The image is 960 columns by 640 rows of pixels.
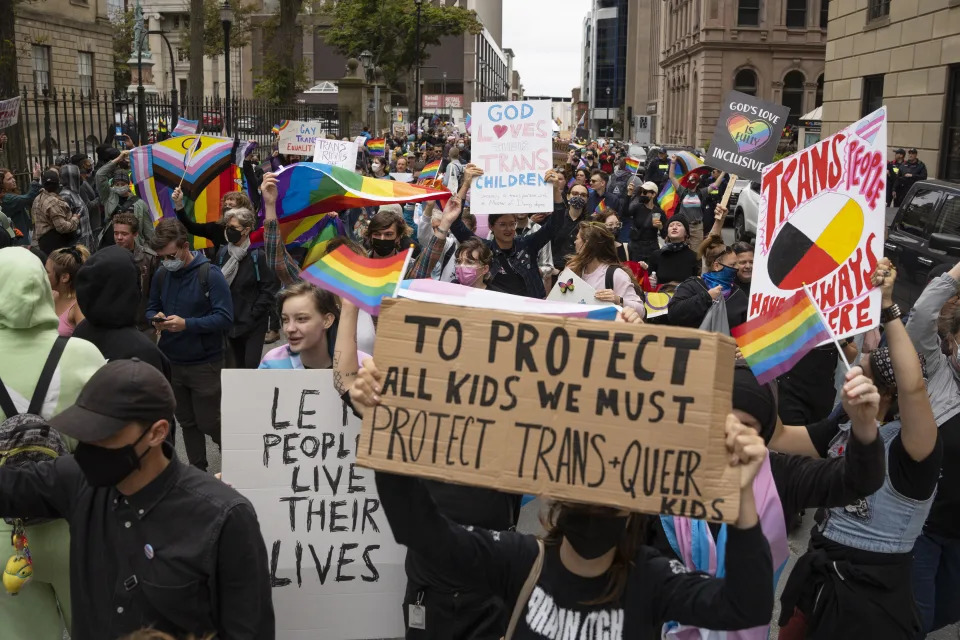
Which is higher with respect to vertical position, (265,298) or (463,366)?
(463,366)

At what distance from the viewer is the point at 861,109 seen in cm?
2678

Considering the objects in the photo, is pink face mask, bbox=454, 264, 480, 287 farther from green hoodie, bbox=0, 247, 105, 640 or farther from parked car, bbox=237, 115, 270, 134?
parked car, bbox=237, 115, 270, 134

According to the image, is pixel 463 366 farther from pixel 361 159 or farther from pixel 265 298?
pixel 361 159

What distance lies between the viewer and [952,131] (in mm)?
22078

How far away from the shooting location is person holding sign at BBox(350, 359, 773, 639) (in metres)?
2.45

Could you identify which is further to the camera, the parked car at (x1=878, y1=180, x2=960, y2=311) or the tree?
the tree

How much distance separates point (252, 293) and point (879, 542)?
16.8 feet

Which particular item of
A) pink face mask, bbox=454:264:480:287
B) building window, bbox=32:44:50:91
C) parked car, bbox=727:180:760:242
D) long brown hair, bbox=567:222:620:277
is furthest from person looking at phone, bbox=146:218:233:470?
building window, bbox=32:44:50:91

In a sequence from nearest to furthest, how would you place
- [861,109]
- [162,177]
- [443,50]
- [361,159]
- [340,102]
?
[162,177], [361,159], [861,109], [340,102], [443,50]

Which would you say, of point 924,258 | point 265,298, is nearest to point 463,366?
point 265,298

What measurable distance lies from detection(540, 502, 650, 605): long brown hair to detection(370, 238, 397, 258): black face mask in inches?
170

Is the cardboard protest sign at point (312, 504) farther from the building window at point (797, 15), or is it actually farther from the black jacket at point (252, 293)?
the building window at point (797, 15)

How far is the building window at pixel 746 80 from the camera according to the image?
61.3 metres

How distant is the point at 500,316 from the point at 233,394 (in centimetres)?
190
